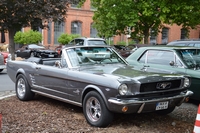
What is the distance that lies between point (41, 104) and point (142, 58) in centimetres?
319

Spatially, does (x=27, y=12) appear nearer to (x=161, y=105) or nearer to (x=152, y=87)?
(x=152, y=87)

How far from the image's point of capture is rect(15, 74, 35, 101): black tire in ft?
24.2

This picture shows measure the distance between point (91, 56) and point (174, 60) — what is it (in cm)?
240

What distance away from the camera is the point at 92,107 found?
17.6 ft

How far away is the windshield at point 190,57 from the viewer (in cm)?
718

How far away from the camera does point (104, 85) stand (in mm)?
4965

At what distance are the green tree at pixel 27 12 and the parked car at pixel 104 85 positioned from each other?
11195 mm

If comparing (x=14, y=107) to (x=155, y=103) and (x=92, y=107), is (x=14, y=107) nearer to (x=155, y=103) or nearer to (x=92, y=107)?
(x=92, y=107)

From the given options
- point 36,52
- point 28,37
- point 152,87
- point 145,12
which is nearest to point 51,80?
point 152,87

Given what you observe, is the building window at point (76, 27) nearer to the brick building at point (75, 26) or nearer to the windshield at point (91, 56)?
the brick building at point (75, 26)

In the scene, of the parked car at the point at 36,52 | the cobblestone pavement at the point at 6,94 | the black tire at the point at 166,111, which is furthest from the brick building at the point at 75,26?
the black tire at the point at 166,111

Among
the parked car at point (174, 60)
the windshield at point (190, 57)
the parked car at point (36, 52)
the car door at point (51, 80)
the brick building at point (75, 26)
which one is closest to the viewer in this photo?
the car door at point (51, 80)

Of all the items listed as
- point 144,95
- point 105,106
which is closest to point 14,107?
point 105,106

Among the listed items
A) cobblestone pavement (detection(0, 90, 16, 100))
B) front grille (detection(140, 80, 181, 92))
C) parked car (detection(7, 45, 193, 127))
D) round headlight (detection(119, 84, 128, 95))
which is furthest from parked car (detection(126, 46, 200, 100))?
cobblestone pavement (detection(0, 90, 16, 100))
